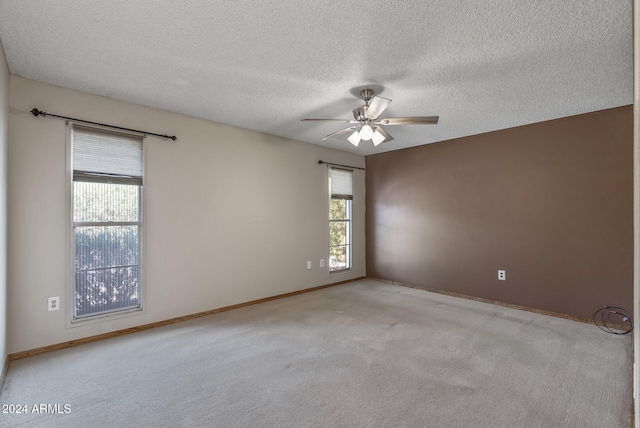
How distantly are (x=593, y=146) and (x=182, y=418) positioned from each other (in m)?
4.76

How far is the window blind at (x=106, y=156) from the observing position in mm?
2963

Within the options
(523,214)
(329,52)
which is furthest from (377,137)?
(523,214)

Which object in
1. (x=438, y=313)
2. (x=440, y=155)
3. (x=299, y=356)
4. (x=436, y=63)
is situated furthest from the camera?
(x=440, y=155)

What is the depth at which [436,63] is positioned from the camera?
2430 mm

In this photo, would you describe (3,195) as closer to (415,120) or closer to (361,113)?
(361,113)

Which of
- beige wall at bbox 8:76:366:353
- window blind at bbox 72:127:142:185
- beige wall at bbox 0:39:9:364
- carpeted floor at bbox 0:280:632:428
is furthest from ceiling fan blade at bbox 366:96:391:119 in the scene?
beige wall at bbox 0:39:9:364

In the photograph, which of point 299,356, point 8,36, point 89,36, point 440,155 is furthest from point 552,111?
point 8,36

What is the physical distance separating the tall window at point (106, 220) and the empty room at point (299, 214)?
0.02 metres

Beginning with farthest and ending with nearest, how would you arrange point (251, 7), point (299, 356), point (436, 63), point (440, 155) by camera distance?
point (440, 155)
point (299, 356)
point (436, 63)
point (251, 7)

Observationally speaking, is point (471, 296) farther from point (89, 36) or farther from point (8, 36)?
point (8, 36)

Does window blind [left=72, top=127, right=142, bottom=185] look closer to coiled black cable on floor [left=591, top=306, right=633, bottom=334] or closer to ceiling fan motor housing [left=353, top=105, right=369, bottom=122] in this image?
ceiling fan motor housing [left=353, top=105, right=369, bottom=122]

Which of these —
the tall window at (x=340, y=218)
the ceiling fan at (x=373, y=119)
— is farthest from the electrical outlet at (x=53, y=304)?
the tall window at (x=340, y=218)

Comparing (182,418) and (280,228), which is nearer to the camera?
(182,418)

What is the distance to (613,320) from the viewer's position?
3334 mm
